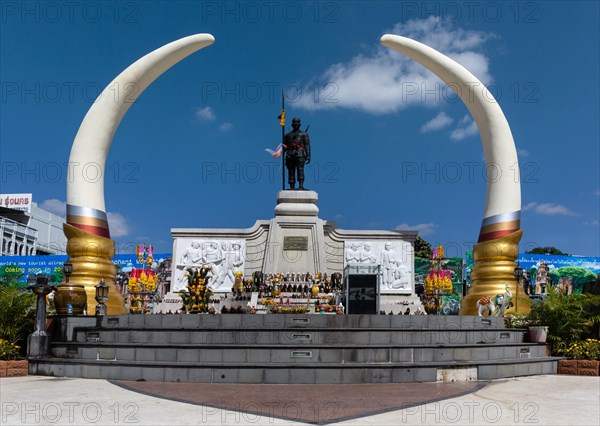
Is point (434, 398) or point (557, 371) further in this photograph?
point (557, 371)

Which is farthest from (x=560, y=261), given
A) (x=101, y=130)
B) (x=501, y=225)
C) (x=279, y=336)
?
(x=279, y=336)

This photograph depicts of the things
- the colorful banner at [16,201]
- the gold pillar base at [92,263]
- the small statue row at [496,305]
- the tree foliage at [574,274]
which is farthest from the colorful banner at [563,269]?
the colorful banner at [16,201]

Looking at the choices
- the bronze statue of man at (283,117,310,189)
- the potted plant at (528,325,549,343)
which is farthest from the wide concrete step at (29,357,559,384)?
the bronze statue of man at (283,117,310,189)

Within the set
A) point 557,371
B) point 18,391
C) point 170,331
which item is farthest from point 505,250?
point 18,391

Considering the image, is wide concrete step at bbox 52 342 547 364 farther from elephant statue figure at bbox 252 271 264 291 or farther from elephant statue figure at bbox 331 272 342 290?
elephant statue figure at bbox 252 271 264 291

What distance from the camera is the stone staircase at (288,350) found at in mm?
9656

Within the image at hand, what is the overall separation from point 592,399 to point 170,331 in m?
6.89

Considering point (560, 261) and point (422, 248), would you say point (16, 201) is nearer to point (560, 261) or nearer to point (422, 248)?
point (422, 248)

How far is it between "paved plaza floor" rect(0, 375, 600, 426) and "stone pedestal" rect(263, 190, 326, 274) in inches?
487

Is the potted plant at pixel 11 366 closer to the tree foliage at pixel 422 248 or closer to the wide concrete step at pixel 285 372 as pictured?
the wide concrete step at pixel 285 372

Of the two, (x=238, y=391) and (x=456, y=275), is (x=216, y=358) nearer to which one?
(x=238, y=391)

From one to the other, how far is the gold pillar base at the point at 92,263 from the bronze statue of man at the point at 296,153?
772 cm

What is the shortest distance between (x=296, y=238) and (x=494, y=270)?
711cm

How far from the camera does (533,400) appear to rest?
8.16 metres
